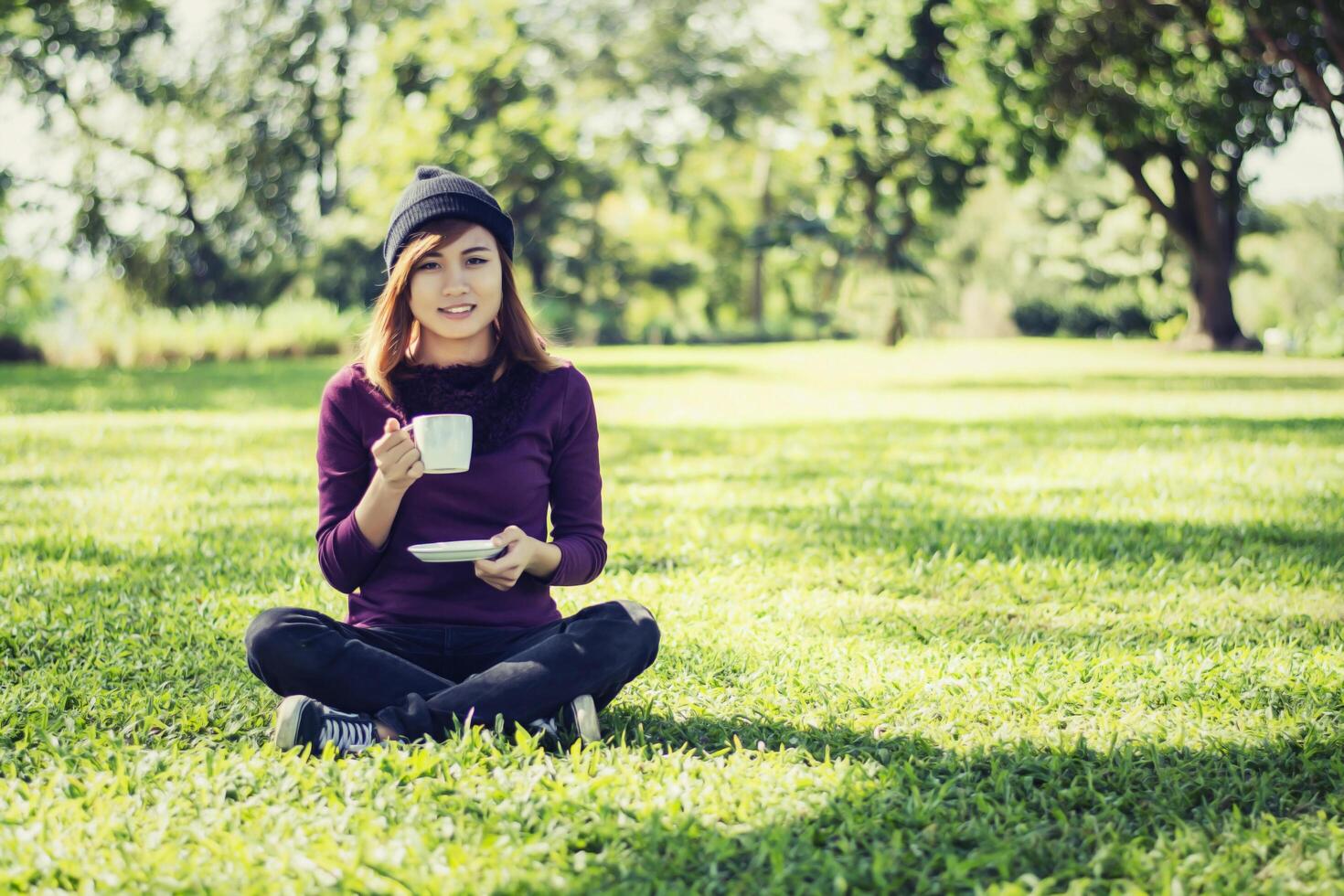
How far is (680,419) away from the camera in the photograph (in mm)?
11844

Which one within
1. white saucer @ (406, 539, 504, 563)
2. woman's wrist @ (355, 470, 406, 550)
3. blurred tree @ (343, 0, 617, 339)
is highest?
blurred tree @ (343, 0, 617, 339)

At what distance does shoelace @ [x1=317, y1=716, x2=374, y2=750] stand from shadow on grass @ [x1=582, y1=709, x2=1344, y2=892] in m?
0.64


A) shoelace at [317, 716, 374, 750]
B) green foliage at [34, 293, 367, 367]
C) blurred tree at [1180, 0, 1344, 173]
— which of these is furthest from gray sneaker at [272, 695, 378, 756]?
green foliage at [34, 293, 367, 367]

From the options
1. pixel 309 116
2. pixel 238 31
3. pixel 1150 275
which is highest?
pixel 238 31

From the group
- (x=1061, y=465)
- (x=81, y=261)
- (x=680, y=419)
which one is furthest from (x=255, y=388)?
(x=81, y=261)

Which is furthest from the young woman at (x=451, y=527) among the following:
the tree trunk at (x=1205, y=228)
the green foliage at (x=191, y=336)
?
the tree trunk at (x=1205, y=228)

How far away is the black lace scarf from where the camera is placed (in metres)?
3.22

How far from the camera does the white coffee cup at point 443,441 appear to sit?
8.92ft

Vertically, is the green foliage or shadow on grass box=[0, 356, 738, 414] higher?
the green foliage

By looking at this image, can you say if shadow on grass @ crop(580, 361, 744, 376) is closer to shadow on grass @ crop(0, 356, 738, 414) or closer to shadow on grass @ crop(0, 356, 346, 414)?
shadow on grass @ crop(0, 356, 738, 414)

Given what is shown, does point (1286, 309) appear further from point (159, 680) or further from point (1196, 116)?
point (159, 680)

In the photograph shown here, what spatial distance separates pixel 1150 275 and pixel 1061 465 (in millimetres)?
39017

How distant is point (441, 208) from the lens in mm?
3141

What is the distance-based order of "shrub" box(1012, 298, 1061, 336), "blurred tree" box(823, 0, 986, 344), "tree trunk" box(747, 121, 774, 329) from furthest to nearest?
"tree trunk" box(747, 121, 774, 329), "shrub" box(1012, 298, 1061, 336), "blurred tree" box(823, 0, 986, 344)
